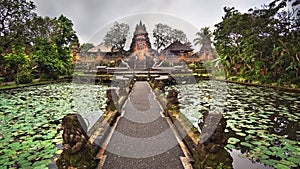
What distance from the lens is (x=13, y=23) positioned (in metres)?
13.6

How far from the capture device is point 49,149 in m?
3.46

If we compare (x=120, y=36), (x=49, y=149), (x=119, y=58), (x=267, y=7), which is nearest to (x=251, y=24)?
(x=267, y=7)

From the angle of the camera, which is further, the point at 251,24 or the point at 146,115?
the point at 251,24

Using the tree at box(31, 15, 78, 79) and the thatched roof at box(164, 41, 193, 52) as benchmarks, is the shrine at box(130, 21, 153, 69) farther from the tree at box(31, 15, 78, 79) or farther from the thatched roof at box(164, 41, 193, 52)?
the tree at box(31, 15, 78, 79)

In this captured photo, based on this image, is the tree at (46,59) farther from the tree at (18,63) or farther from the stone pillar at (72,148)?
the stone pillar at (72,148)

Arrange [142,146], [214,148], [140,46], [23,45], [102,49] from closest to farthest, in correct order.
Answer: [214,148] < [142,146] < [23,45] < [140,46] < [102,49]

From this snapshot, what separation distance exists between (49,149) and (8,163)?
2.04ft

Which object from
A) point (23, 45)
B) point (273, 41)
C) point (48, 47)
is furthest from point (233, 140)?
point (48, 47)

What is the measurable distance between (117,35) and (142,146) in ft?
123

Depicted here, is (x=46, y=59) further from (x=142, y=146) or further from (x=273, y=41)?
(x=273, y=41)

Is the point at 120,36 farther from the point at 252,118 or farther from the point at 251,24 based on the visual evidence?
the point at 252,118

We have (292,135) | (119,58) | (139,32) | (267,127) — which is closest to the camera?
(292,135)

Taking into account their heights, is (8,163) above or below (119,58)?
below

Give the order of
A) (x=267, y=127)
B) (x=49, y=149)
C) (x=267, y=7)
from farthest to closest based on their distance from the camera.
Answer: (x=267, y=7), (x=267, y=127), (x=49, y=149)
